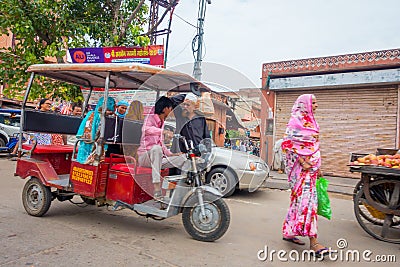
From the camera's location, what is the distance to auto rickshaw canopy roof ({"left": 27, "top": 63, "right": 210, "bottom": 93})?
12.6ft

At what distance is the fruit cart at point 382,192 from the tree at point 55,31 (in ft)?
22.2

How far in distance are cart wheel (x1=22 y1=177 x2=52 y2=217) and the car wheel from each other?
340 centimetres

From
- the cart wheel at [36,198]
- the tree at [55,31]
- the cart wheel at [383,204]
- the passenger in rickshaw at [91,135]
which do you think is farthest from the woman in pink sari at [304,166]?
the tree at [55,31]

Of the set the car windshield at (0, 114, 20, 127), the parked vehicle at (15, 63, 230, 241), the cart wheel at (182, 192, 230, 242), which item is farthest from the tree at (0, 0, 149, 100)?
the cart wheel at (182, 192, 230, 242)

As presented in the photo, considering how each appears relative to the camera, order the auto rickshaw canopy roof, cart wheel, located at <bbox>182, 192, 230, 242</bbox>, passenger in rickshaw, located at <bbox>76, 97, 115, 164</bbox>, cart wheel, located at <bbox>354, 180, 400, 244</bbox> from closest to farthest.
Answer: cart wheel, located at <bbox>182, 192, 230, 242</bbox> → the auto rickshaw canopy roof → passenger in rickshaw, located at <bbox>76, 97, 115, 164</bbox> → cart wheel, located at <bbox>354, 180, 400, 244</bbox>

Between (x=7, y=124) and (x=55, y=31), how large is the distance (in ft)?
22.8

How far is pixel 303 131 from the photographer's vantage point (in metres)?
3.71

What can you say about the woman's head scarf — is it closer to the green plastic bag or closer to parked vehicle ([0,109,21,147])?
the green plastic bag

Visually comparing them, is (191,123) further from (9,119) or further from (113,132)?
(9,119)

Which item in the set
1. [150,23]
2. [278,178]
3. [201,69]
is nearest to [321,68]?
[278,178]

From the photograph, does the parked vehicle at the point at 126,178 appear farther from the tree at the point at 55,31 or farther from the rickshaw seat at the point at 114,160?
the tree at the point at 55,31

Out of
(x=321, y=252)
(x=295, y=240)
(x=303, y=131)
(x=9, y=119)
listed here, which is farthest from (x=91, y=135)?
(x=9, y=119)

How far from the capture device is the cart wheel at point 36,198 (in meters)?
4.50

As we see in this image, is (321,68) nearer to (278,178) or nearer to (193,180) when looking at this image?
(278,178)
